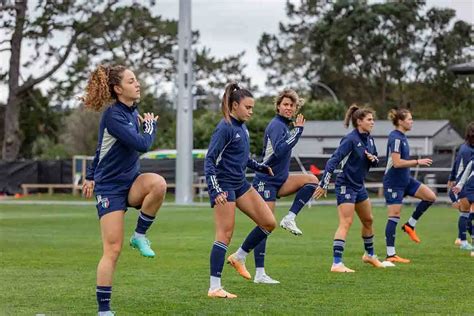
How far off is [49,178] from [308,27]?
36.6 m

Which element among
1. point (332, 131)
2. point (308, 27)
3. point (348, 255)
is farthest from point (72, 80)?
point (348, 255)

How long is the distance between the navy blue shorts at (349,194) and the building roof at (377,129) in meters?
42.0

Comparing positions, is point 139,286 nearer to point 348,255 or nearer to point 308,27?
point 348,255

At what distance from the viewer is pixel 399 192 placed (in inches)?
583

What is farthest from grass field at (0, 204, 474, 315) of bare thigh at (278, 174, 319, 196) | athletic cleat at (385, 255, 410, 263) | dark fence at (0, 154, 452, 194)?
dark fence at (0, 154, 452, 194)

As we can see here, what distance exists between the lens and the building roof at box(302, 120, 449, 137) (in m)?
55.9

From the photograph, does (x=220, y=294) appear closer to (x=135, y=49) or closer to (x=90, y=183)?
(x=90, y=183)

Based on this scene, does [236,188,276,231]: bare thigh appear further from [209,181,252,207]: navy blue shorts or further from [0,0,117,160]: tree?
[0,0,117,160]: tree

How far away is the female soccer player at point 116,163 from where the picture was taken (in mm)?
8625

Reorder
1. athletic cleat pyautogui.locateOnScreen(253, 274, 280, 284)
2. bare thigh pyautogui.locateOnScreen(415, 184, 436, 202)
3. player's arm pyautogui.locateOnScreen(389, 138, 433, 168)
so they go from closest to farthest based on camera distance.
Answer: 1. athletic cleat pyautogui.locateOnScreen(253, 274, 280, 284)
2. player's arm pyautogui.locateOnScreen(389, 138, 433, 168)
3. bare thigh pyautogui.locateOnScreen(415, 184, 436, 202)

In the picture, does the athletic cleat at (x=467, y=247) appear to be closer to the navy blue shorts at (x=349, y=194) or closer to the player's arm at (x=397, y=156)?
the player's arm at (x=397, y=156)

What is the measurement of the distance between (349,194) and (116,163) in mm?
5115

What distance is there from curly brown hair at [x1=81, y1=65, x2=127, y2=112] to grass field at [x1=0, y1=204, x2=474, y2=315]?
1939 millimetres

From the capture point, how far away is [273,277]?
12.4 meters
